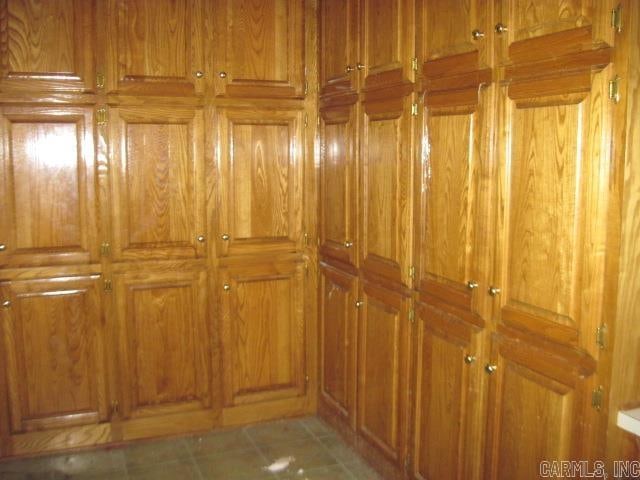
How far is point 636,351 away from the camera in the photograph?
166 cm

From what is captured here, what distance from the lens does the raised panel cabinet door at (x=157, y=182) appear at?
2.99 m

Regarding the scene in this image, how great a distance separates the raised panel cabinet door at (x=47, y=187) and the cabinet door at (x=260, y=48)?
2.26 ft

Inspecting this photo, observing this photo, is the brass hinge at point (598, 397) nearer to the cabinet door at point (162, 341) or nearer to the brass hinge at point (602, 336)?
the brass hinge at point (602, 336)

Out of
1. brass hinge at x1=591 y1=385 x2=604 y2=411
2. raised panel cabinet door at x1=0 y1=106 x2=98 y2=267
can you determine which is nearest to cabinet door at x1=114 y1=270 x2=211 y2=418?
raised panel cabinet door at x1=0 y1=106 x2=98 y2=267

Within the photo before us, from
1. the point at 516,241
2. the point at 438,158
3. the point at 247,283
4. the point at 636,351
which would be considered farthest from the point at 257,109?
the point at 636,351

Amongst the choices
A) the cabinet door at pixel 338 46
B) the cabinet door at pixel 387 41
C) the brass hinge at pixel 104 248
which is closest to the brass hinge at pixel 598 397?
the cabinet door at pixel 387 41

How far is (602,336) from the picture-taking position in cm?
166

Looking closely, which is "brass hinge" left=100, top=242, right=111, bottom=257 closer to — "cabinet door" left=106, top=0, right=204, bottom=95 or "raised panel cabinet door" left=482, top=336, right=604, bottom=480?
"cabinet door" left=106, top=0, right=204, bottom=95

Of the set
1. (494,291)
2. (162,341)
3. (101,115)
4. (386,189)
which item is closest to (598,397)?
(494,291)

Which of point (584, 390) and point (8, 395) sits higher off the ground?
point (584, 390)

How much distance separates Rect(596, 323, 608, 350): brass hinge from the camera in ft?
5.42

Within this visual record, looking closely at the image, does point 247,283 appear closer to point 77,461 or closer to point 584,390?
point 77,461

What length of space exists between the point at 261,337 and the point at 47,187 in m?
1.24

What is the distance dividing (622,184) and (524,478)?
92cm
